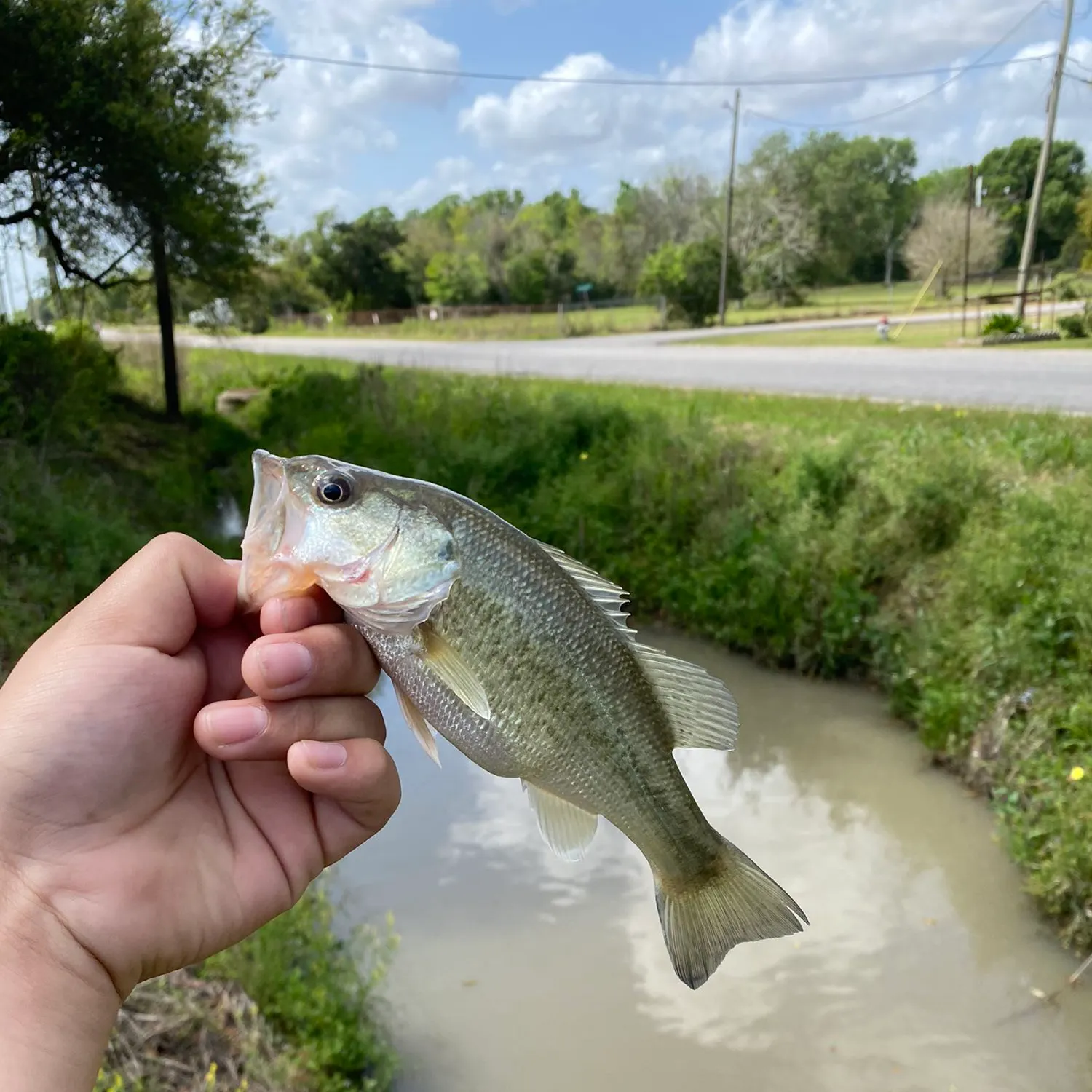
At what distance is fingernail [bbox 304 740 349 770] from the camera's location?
1.81 meters

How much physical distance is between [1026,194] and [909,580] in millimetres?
70074

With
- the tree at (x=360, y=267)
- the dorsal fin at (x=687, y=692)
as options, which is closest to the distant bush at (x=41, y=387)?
the dorsal fin at (x=687, y=692)

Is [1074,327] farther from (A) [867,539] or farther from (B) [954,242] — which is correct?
(B) [954,242]

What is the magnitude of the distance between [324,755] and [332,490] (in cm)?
57

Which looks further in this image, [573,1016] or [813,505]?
[813,505]

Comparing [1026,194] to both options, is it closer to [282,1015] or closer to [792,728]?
[792,728]

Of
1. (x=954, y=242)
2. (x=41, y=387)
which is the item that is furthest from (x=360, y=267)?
(x=41, y=387)

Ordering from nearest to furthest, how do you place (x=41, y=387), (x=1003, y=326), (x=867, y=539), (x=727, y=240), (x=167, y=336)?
(x=867, y=539), (x=41, y=387), (x=167, y=336), (x=1003, y=326), (x=727, y=240)

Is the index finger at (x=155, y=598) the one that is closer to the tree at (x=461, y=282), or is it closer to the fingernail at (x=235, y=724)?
the fingernail at (x=235, y=724)

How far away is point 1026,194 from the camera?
63.6 meters

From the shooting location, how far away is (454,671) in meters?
1.81

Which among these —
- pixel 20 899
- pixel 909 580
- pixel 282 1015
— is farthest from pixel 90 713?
pixel 909 580

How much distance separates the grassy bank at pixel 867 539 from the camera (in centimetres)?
588

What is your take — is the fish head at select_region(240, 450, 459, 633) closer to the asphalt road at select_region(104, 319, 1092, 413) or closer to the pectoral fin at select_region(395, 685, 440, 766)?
the pectoral fin at select_region(395, 685, 440, 766)
